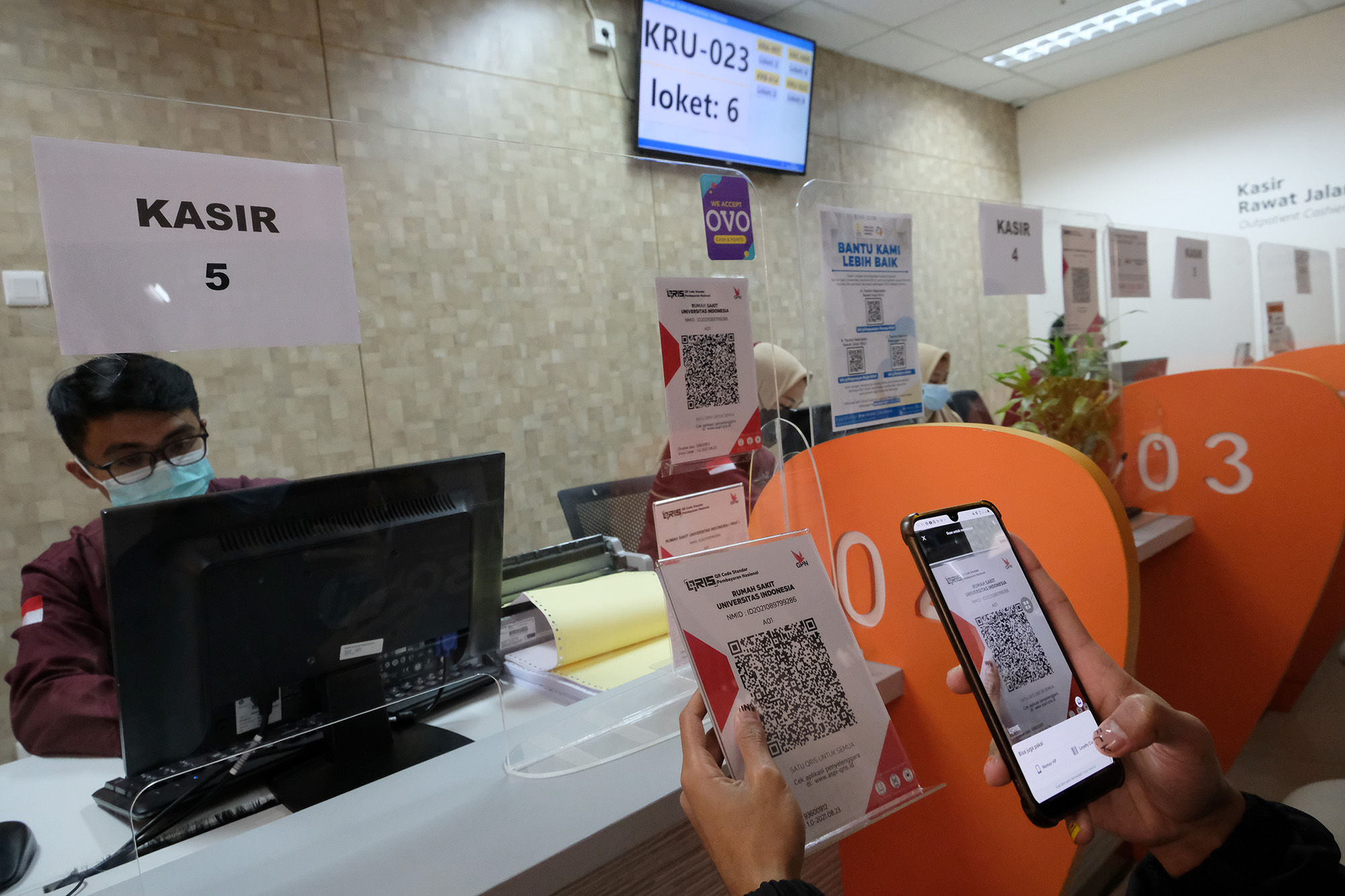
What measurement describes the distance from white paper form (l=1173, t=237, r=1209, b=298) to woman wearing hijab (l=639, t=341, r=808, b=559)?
1.53 m

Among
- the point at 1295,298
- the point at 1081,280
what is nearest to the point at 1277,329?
the point at 1295,298

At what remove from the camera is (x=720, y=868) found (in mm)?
646

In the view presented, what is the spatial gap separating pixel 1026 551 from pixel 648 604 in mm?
546

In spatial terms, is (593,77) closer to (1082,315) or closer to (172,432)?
(1082,315)

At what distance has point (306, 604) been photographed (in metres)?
0.94

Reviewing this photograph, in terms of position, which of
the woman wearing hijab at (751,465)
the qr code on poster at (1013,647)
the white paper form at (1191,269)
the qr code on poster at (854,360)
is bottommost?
the qr code on poster at (1013,647)

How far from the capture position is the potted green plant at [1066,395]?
1646 millimetres

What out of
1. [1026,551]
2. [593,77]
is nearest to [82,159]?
[1026,551]

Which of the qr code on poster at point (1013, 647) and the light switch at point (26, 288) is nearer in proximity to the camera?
the light switch at point (26, 288)

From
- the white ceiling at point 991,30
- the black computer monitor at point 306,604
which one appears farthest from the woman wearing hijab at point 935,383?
the white ceiling at point 991,30

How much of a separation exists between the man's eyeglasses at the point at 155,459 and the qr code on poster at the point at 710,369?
1.80ft

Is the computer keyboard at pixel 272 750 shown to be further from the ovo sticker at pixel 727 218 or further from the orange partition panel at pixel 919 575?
the ovo sticker at pixel 727 218

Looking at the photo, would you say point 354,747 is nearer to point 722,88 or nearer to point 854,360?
point 854,360

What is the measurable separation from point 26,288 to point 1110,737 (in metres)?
1.03
